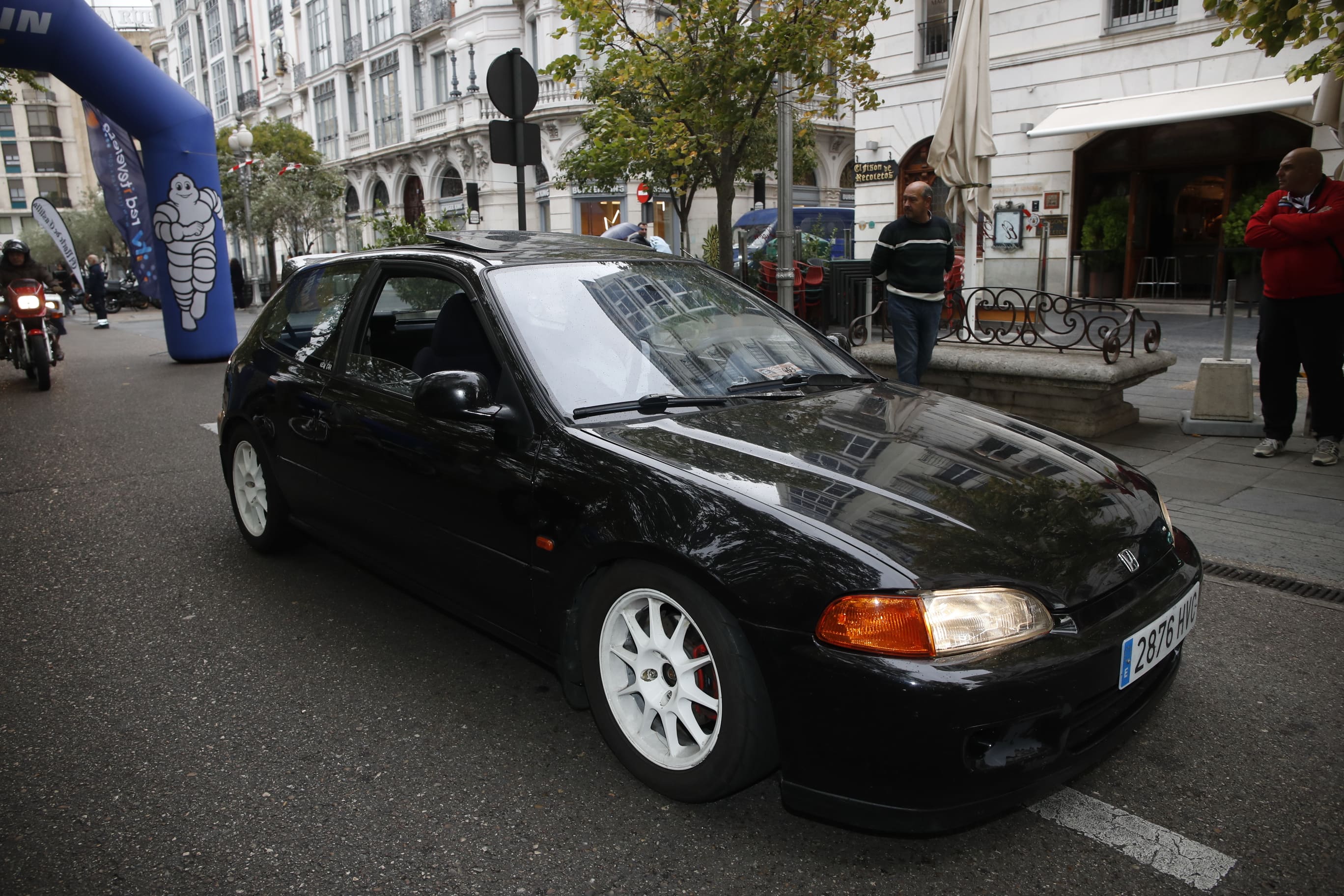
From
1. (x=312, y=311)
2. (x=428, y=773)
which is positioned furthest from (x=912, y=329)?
(x=428, y=773)

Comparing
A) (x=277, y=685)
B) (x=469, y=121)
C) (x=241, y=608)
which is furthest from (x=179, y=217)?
(x=469, y=121)

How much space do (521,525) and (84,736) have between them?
155cm

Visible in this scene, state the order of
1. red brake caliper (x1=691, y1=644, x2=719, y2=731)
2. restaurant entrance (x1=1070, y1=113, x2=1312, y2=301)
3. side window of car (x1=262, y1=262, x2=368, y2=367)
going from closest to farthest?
red brake caliper (x1=691, y1=644, x2=719, y2=731) < side window of car (x1=262, y1=262, x2=368, y2=367) < restaurant entrance (x1=1070, y1=113, x2=1312, y2=301)

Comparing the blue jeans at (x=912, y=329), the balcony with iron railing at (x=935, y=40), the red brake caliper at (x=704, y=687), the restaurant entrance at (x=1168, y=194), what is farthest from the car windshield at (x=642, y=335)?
the balcony with iron railing at (x=935, y=40)

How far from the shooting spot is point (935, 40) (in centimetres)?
1995

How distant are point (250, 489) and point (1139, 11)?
1753 centimetres

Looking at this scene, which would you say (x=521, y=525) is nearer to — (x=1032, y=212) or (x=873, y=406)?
(x=873, y=406)

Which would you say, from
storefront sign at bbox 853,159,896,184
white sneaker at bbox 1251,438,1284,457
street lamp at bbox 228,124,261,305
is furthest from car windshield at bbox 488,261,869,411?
street lamp at bbox 228,124,261,305

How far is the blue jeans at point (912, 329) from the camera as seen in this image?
23.1ft

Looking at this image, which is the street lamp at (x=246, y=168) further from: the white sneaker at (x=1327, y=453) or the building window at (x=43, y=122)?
the building window at (x=43, y=122)

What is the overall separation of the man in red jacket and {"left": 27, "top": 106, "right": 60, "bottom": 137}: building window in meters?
104

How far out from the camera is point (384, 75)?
42.8 meters

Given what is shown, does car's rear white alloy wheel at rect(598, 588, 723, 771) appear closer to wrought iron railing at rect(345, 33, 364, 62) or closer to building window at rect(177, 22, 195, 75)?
wrought iron railing at rect(345, 33, 364, 62)

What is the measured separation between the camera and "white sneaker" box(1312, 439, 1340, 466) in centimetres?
593
